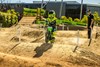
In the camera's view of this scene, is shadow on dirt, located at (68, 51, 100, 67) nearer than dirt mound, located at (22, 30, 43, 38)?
Yes

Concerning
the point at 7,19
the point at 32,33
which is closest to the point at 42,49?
the point at 32,33

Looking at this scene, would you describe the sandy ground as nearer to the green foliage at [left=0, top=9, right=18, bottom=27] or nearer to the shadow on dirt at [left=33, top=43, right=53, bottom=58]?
the shadow on dirt at [left=33, top=43, right=53, bottom=58]

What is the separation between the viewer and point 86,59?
15.3 m

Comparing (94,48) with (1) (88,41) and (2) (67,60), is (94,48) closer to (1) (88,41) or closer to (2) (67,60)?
(1) (88,41)

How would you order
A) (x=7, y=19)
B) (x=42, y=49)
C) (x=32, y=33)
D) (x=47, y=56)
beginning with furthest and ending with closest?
(x=7, y=19)
(x=32, y=33)
(x=42, y=49)
(x=47, y=56)

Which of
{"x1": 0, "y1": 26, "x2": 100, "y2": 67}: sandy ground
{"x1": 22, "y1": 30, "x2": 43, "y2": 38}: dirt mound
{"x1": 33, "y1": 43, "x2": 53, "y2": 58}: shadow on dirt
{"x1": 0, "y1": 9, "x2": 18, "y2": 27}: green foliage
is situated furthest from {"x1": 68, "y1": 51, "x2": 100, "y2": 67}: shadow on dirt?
{"x1": 0, "y1": 9, "x2": 18, "y2": 27}: green foliage

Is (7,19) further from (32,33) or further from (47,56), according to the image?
(47,56)

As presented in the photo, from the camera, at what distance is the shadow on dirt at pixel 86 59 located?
1500 centimetres

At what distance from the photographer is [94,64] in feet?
49.7

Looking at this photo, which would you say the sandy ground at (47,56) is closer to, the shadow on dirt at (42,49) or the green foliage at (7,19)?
the shadow on dirt at (42,49)

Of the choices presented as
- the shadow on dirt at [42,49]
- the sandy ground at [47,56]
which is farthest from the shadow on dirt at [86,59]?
the shadow on dirt at [42,49]

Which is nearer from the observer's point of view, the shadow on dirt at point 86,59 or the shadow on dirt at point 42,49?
the shadow on dirt at point 86,59

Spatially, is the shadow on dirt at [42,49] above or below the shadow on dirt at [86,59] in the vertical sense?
above

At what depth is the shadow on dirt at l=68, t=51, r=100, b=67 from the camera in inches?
591
